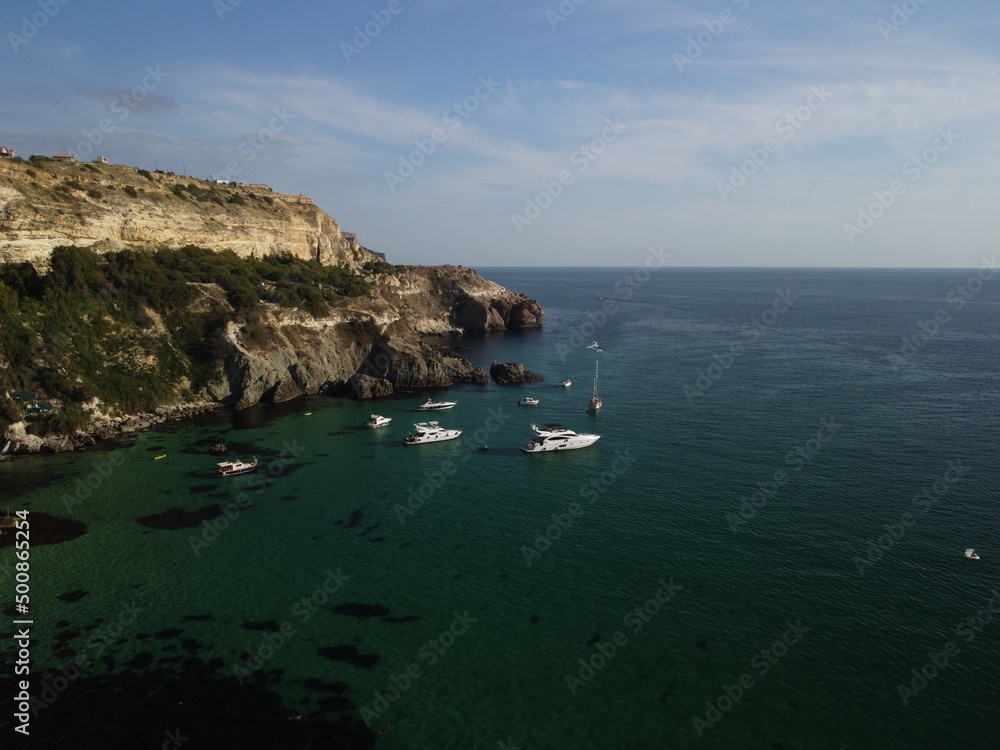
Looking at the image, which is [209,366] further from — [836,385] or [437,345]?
[836,385]

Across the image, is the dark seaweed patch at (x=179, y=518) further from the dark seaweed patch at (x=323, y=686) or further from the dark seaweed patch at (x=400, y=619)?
the dark seaweed patch at (x=323, y=686)

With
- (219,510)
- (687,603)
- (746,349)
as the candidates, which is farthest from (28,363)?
(746,349)

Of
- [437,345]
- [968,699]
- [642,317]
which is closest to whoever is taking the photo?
[968,699]

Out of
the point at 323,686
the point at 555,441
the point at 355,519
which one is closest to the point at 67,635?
the point at 323,686

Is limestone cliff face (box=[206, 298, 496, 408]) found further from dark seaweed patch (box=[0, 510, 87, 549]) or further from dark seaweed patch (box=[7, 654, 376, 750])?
dark seaweed patch (box=[7, 654, 376, 750])

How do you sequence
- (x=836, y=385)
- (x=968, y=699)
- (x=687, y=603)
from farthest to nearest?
(x=836, y=385) < (x=687, y=603) < (x=968, y=699)

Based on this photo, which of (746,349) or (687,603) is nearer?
(687,603)

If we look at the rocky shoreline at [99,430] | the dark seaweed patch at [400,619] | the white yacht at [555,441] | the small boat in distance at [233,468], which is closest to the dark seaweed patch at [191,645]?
the dark seaweed patch at [400,619]

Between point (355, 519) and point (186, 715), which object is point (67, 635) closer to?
point (186, 715)
